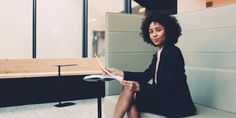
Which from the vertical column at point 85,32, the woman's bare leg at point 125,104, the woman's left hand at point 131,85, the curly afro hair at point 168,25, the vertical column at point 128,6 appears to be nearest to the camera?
the woman's left hand at point 131,85

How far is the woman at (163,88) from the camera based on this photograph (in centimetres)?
191

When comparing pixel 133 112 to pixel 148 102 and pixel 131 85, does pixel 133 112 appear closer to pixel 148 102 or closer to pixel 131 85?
pixel 148 102

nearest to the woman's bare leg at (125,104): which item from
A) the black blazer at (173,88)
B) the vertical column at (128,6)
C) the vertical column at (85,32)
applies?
the black blazer at (173,88)

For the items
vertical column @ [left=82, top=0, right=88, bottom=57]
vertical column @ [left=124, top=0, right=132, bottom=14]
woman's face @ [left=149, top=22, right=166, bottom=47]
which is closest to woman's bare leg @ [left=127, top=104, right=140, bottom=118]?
woman's face @ [left=149, top=22, right=166, bottom=47]

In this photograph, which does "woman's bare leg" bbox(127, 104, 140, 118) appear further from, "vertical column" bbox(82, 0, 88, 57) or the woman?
"vertical column" bbox(82, 0, 88, 57)

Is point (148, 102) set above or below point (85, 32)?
below

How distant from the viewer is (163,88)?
6.30ft

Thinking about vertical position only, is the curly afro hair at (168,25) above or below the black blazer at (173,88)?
above

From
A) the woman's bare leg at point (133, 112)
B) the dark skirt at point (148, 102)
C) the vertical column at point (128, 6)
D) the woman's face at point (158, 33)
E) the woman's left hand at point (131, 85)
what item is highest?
the vertical column at point (128, 6)

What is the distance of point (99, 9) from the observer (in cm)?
611

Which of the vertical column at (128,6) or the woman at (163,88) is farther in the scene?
the vertical column at (128,6)

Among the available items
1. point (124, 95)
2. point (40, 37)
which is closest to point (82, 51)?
point (40, 37)

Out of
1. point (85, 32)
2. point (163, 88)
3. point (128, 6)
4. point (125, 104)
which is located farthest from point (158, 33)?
point (85, 32)

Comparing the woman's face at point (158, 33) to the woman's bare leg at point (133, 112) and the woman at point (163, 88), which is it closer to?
the woman at point (163, 88)
